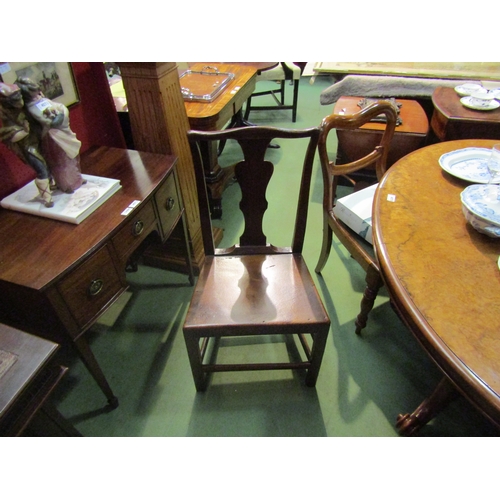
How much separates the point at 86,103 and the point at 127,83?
22 cm

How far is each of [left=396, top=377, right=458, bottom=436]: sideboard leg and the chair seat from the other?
Answer: 450mm

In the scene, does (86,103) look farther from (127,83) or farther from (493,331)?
(493,331)

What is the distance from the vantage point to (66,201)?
1024 mm

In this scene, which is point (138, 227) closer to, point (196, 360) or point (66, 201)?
Result: point (66, 201)

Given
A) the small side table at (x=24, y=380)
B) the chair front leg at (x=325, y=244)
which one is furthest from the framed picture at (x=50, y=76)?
the chair front leg at (x=325, y=244)

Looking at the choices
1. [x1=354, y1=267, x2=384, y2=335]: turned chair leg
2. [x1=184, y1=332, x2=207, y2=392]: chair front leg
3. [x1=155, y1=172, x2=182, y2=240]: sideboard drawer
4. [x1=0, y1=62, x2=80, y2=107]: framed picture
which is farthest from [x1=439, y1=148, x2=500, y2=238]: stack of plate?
[x1=0, y1=62, x2=80, y2=107]: framed picture

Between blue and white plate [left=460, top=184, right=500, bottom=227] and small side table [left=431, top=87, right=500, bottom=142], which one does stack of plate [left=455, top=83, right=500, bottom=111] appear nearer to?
small side table [left=431, top=87, right=500, bottom=142]

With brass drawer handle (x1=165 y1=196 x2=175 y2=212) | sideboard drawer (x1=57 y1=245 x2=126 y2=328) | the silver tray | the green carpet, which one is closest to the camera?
sideboard drawer (x1=57 y1=245 x2=126 y2=328)

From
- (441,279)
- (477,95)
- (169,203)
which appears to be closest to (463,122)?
(477,95)

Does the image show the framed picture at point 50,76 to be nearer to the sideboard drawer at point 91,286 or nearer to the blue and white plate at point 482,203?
the sideboard drawer at point 91,286

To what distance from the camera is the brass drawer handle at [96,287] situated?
3.13 feet

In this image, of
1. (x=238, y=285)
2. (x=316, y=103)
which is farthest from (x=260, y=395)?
(x=316, y=103)

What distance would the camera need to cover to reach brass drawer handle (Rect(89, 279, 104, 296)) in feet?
3.13

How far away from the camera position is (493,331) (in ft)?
2.21
